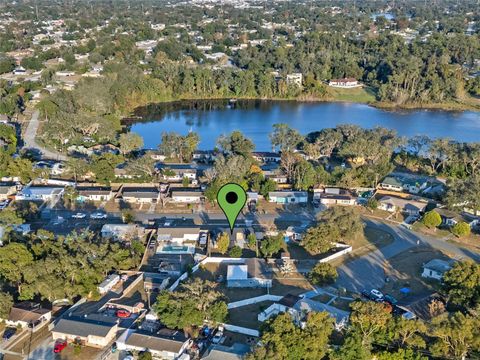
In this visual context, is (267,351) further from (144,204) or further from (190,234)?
(144,204)

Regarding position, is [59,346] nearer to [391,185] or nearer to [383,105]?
[391,185]

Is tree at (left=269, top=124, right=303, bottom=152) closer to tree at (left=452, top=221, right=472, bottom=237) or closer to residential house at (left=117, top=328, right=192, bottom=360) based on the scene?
tree at (left=452, top=221, right=472, bottom=237)

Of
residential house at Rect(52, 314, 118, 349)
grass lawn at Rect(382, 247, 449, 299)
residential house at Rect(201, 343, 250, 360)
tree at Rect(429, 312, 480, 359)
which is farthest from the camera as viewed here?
grass lawn at Rect(382, 247, 449, 299)

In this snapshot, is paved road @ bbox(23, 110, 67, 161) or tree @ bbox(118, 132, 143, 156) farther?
paved road @ bbox(23, 110, 67, 161)

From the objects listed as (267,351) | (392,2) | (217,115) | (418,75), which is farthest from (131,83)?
(392,2)

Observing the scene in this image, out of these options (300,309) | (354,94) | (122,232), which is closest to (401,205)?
(300,309)

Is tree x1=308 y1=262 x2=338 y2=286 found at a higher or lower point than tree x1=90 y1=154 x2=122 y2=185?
lower

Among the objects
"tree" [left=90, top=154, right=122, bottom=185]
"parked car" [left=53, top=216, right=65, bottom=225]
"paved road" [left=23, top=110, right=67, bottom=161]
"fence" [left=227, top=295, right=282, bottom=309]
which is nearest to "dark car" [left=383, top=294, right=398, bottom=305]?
"fence" [left=227, top=295, right=282, bottom=309]
